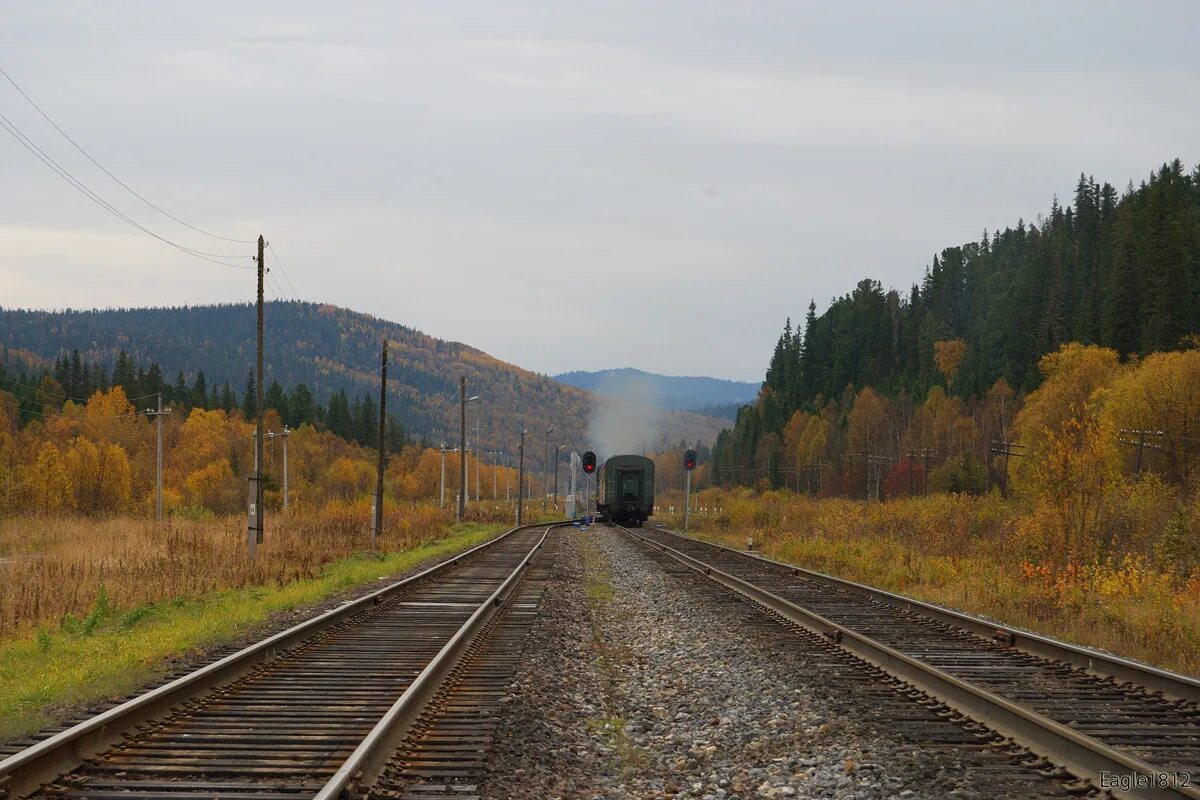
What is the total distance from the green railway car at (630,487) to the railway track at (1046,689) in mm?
42067

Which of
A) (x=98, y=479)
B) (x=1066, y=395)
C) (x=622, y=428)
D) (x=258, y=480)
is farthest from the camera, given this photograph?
(x=622, y=428)

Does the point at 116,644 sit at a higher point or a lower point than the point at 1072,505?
lower

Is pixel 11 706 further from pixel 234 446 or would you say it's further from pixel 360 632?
pixel 234 446

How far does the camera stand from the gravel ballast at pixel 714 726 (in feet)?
22.3

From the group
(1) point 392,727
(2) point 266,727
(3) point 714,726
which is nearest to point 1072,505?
(3) point 714,726

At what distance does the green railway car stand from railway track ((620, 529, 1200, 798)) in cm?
4207

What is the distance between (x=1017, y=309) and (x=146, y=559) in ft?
327

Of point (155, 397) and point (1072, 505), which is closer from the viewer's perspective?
point (1072, 505)

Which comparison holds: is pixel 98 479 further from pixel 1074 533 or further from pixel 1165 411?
pixel 1165 411

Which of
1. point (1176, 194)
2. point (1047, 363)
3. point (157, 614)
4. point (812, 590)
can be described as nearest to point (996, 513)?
point (812, 590)

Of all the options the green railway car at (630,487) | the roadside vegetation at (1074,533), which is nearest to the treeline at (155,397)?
the green railway car at (630,487)

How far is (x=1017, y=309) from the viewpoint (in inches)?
4227

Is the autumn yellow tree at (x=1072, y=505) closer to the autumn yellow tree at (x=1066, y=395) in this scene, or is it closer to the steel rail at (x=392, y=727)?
the steel rail at (x=392, y=727)

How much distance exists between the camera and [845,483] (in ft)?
386
